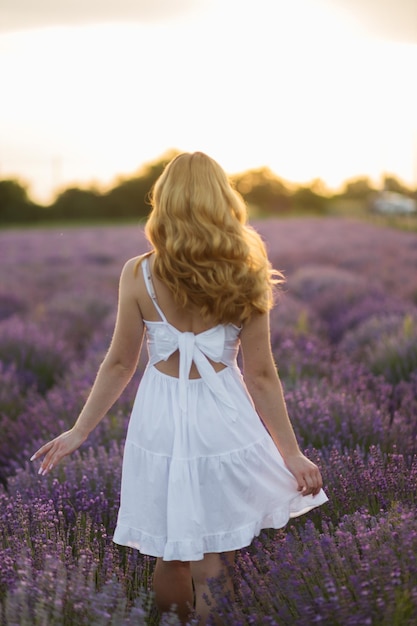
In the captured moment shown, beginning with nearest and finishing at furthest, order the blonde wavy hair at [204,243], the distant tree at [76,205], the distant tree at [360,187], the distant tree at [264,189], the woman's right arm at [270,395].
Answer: the blonde wavy hair at [204,243]
the woman's right arm at [270,395]
the distant tree at [76,205]
the distant tree at [264,189]
the distant tree at [360,187]

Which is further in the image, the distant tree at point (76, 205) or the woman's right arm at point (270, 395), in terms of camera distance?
the distant tree at point (76, 205)

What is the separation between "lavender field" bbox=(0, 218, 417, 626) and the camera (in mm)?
1861

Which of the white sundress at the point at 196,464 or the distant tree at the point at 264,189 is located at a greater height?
the white sundress at the point at 196,464

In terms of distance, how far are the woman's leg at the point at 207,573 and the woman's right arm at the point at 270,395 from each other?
31 centimetres

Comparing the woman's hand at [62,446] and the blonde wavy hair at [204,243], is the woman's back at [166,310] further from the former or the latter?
the woman's hand at [62,446]

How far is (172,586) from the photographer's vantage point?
231cm

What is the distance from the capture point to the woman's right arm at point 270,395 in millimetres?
2252

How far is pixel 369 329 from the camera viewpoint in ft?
19.8

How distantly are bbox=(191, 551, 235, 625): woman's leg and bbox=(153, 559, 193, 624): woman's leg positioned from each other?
0.17 ft

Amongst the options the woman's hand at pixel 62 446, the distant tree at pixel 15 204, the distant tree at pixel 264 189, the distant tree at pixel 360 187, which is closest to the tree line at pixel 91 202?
the distant tree at pixel 15 204

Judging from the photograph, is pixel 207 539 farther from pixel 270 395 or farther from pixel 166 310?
pixel 166 310

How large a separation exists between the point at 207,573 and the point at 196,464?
13.1 inches

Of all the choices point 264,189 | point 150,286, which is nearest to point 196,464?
point 150,286

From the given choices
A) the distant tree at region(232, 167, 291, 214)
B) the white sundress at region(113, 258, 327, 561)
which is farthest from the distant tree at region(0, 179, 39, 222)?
the white sundress at region(113, 258, 327, 561)
